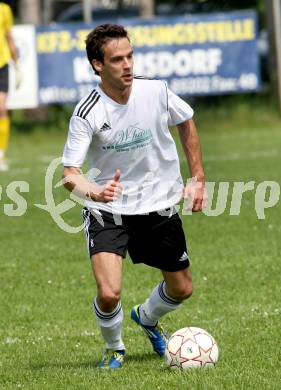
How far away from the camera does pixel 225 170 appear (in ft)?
→ 54.6

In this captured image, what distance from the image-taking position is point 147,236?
23.1 ft

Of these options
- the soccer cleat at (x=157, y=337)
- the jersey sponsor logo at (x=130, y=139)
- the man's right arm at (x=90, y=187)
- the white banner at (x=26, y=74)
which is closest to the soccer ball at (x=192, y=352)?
the soccer cleat at (x=157, y=337)

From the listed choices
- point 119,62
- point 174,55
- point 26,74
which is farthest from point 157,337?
point 174,55

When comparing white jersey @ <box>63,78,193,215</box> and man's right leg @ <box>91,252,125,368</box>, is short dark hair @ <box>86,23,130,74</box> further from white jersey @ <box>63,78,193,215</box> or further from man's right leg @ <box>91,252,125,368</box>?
man's right leg @ <box>91,252,125,368</box>

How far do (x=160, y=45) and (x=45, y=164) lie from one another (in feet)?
16.8

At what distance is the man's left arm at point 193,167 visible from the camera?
6832 mm

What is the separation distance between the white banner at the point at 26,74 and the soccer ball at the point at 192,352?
15.6 meters

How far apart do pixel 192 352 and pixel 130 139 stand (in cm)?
130

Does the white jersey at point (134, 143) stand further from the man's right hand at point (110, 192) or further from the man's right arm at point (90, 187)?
the man's right hand at point (110, 192)

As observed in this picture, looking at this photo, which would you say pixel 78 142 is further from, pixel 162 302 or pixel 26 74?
pixel 26 74

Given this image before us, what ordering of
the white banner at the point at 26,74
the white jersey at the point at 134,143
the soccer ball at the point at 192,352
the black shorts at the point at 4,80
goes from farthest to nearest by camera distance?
the white banner at the point at 26,74 → the black shorts at the point at 4,80 → the white jersey at the point at 134,143 → the soccer ball at the point at 192,352

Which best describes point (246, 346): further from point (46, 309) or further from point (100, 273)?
point (46, 309)

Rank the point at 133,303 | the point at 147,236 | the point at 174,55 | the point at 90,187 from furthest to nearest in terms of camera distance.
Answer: the point at 174,55, the point at 133,303, the point at 147,236, the point at 90,187

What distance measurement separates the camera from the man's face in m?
6.77
